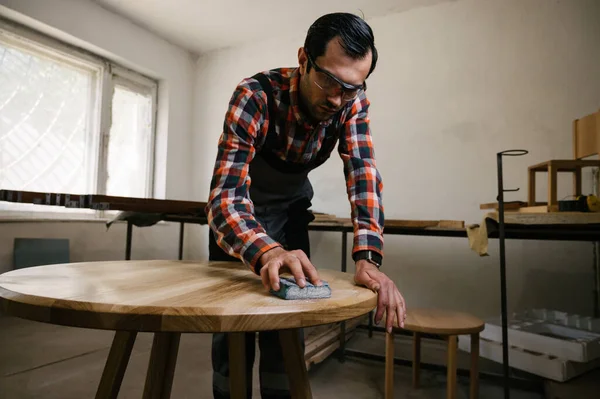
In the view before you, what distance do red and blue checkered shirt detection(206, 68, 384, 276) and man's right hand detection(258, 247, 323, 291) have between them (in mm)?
37

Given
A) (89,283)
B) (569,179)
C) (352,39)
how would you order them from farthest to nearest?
(569,179)
(352,39)
(89,283)

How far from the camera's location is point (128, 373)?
2199 mm

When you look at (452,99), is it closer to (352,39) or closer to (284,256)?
(352,39)

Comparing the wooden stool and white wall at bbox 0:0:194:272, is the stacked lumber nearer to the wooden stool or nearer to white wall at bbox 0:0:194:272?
the wooden stool

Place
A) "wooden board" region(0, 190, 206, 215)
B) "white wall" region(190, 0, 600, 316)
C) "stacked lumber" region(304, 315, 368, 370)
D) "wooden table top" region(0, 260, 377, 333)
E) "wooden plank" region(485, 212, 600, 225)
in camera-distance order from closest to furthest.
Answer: "wooden table top" region(0, 260, 377, 333) → "wooden plank" region(485, 212, 600, 225) → "wooden board" region(0, 190, 206, 215) → "stacked lumber" region(304, 315, 368, 370) → "white wall" region(190, 0, 600, 316)

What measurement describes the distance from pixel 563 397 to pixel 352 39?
187 cm

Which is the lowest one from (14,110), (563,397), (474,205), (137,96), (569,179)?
(563,397)

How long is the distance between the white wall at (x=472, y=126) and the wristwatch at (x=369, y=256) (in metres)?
2.38

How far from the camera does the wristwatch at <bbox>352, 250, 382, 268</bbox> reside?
101 centimetres

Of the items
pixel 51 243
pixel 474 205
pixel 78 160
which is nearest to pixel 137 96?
pixel 78 160

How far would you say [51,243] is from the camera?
3.39m

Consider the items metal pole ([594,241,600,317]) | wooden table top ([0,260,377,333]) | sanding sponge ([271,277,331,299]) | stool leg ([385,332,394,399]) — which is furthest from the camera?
metal pole ([594,241,600,317])

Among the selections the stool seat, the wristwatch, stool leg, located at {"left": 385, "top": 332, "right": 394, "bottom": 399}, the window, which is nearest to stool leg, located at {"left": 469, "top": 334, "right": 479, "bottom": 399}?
the stool seat

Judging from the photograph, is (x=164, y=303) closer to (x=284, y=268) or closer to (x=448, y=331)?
(x=284, y=268)
